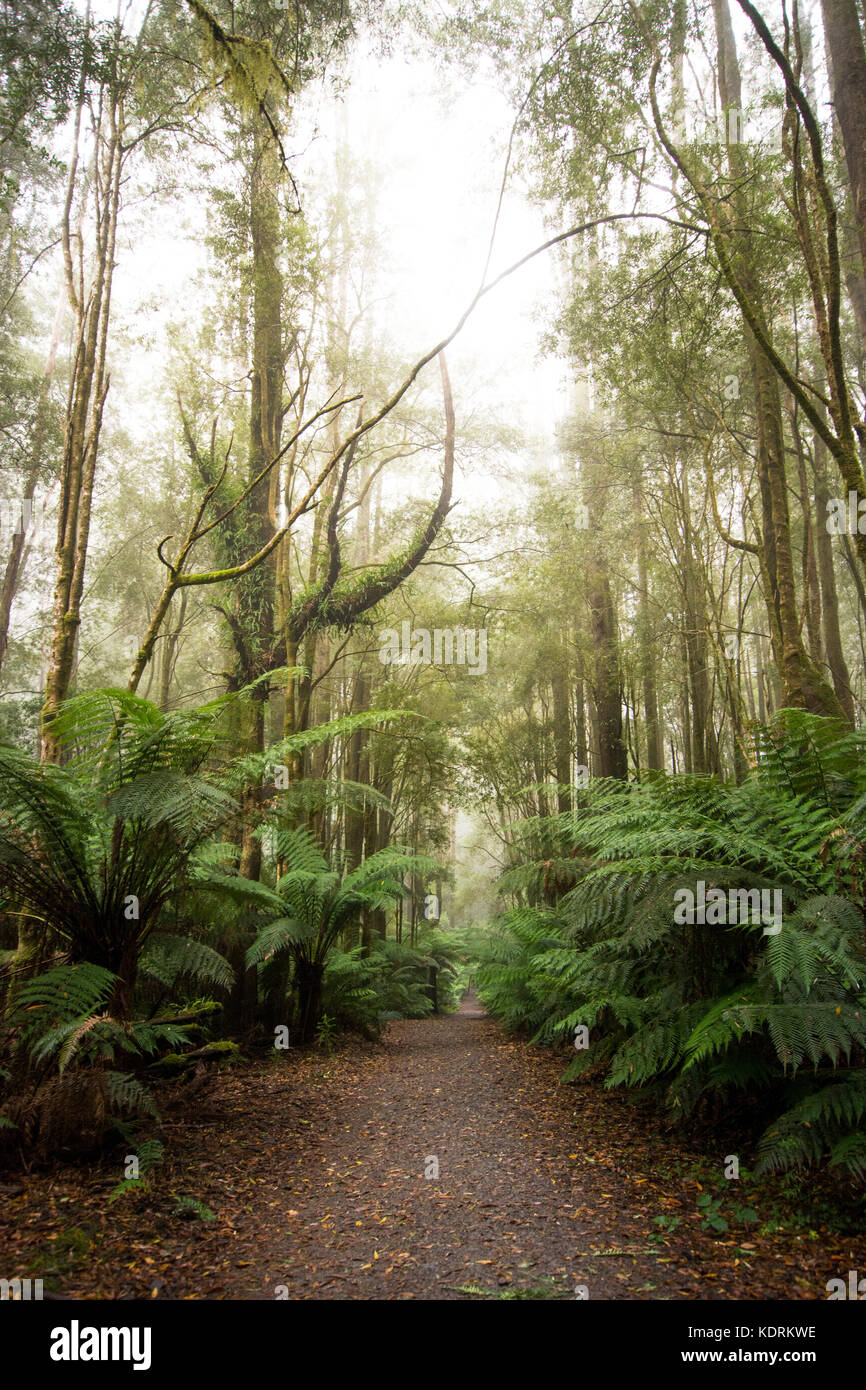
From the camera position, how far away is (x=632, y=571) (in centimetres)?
1448

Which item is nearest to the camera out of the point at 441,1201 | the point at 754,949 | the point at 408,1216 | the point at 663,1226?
the point at 663,1226

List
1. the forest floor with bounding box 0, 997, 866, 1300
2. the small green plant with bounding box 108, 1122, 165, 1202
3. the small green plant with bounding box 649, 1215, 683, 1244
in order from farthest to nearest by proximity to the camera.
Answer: the small green plant with bounding box 108, 1122, 165, 1202 → the small green plant with bounding box 649, 1215, 683, 1244 → the forest floor with bounding box 0, 997, 866, 1300

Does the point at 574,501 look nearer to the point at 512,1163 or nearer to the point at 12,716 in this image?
the point at 512,1163

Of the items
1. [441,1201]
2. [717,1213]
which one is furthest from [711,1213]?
[441,1201]

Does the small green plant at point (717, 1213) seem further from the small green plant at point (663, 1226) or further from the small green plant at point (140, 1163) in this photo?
the small green plant at point (140, 1163)

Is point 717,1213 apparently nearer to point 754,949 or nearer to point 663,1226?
point 663,1226

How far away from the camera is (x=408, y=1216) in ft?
7.64

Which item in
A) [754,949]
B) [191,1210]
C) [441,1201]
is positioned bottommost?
[441,1201]

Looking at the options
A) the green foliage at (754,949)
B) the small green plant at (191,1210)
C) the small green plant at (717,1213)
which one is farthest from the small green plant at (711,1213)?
the small green plant at (191,1210)

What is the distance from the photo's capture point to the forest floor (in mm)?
1812

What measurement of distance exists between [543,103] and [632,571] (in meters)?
9.97

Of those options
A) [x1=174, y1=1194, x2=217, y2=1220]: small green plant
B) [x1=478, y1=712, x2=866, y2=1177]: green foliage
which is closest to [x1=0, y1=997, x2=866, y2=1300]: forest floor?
[x1=174, y1=1194, x2=217, y2=1220]: small green plant

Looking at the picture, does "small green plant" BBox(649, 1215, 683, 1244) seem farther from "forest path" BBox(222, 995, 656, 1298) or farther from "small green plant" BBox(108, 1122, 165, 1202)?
"small green plant" BBox(108, 1122, 165, 1202)
